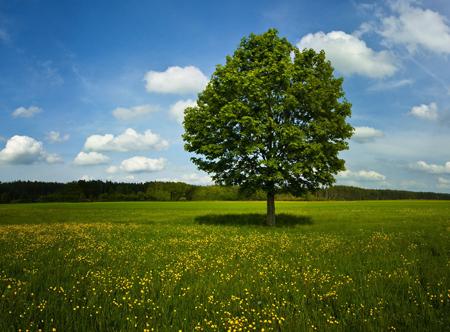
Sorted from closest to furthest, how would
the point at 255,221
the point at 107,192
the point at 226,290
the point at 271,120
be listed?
the point at 226,290, the point at 271,120, the point at 255,221, the point at 107,192

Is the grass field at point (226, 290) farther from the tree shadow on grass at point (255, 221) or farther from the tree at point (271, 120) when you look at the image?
the tree shadow on grass at point (255, 221)

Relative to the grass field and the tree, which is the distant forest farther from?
the grass field

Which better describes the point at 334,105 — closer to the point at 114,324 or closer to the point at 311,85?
the point at 311,85

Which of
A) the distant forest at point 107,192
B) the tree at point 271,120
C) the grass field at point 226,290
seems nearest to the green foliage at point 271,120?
the tree at point 271,120

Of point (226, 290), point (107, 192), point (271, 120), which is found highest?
point (271, 120)

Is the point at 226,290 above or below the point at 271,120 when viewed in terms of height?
below

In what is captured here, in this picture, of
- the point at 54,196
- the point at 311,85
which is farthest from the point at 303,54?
the point at 54,196

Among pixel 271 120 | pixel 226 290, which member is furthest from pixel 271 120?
pixel 226 290

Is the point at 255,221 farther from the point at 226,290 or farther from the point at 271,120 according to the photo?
the point at 226,290

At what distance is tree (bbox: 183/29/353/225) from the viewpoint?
78.7ft

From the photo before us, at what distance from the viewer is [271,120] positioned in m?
23.7

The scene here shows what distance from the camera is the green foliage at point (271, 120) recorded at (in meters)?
24.0

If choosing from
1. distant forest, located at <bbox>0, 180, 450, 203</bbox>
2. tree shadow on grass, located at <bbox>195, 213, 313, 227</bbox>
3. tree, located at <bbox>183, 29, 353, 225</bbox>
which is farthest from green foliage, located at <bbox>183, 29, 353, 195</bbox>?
distant forest, located at <bbox>0, 180, 450, 203</bbox>

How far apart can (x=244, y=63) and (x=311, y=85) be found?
6.04 metres
